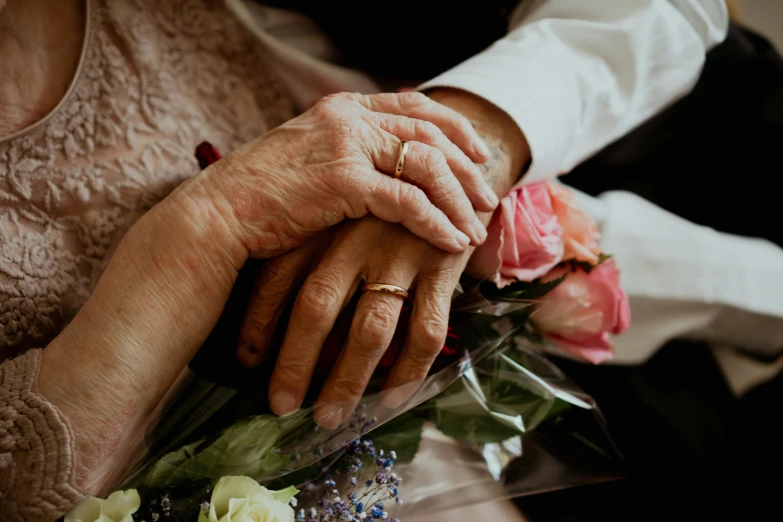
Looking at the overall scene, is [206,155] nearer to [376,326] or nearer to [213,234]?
[213,234]

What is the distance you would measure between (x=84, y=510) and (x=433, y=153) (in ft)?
1.64

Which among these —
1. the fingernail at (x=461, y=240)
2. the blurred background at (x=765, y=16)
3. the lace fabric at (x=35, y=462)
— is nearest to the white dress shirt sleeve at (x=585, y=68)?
the fingernail at (x=461, y=240)

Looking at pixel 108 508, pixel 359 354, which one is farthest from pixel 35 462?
pixel 359 354

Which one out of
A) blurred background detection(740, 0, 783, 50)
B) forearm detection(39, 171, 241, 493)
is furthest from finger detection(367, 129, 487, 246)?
blurred background detection(740, 0, 783, 50)

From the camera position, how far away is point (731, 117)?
1.36 meters

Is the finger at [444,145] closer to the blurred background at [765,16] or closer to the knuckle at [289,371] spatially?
the knuckle at [289,371]

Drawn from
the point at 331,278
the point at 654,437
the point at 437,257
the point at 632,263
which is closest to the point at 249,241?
the point at 331,278

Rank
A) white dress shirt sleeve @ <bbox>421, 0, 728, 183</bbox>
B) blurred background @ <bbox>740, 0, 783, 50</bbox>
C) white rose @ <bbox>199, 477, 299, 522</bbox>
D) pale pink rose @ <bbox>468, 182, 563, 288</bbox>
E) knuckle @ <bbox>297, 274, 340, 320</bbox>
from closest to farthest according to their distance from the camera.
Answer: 1. white rose @ <bbox>199, 477, 299, 522</bbox>
2. knuckle @ <bbox>297, 274, 340, 320</bbox>
3. pale pink rose @ <bbox>468, 182, 563, 288</bbox>
4. white dress shirt sleeve @ <bbox>421, 0, 728, 183</bbox>
5. blurred background @ <bbox>740, 0, 783, 50</bbox>

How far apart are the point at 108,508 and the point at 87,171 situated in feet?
1.36

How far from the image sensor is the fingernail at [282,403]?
1.94 ft

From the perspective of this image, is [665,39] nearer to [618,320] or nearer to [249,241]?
[618,320]

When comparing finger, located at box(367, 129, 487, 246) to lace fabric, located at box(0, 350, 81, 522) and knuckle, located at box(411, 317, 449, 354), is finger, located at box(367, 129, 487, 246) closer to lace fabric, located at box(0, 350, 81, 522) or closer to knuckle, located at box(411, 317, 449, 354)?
knuckle, located at box(411, 317, 449, 354)

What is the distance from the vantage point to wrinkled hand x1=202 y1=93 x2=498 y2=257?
621 mm

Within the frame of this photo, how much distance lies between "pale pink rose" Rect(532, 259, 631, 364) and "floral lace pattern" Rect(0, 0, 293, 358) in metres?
0.52
